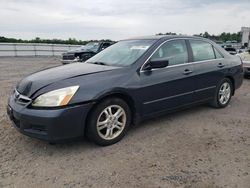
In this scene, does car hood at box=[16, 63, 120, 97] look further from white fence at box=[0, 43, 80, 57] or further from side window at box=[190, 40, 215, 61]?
white fence at box=[0, 43, 80, 57]

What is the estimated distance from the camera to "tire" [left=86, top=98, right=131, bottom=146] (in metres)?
3.35

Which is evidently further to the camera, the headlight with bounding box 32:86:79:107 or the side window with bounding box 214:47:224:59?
the side window with bounding box 214:47:224:59

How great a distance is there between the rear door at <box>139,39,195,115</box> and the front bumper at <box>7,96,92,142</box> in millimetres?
1044

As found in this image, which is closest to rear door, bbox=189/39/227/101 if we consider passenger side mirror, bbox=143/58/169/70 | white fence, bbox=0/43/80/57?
passenger side mirror, bbox=143/58/169/70

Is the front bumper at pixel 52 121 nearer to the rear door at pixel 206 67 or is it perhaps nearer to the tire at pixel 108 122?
the tire at pixel 108 122

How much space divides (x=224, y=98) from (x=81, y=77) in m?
3.37

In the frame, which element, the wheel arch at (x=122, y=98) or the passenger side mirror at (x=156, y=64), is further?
the passenger side mirror at (x=156, y=64)

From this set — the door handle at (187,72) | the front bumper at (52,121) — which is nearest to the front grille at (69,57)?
the door handle at (187,72)

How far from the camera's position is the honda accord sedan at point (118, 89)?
313 cm

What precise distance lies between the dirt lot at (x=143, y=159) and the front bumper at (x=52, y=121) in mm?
316

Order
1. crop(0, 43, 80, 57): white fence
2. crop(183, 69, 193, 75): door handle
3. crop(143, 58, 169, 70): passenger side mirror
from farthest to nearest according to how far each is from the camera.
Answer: crop(0, 43, 80, 57): white fence, crop(183, 69, 193, 75): door handle, crop(143, 58, 169, 70): passenger side mirror

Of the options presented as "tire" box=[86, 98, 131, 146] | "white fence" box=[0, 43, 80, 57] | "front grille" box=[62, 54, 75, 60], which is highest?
"white fence" box=[0, 43, 80, 57]

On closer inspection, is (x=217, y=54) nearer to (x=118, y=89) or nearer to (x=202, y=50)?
(x=202, y=50)

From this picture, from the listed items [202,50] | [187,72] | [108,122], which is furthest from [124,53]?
[202,50]
